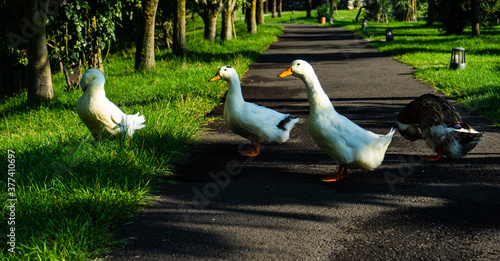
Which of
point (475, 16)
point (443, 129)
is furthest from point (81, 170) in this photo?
point (475, 16)

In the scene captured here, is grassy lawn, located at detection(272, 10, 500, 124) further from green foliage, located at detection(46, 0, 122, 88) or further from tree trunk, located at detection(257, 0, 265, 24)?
tree trunk, located at detection(257, 0, 265, 24)

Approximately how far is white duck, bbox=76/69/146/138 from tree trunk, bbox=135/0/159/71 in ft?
23.3

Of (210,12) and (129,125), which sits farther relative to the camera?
(210,12)

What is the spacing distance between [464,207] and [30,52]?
7.83 meters

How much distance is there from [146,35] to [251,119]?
769 cm

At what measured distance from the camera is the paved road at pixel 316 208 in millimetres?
3553

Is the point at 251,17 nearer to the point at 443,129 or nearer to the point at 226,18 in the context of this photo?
the point at 226,18

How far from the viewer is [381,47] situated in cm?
2016

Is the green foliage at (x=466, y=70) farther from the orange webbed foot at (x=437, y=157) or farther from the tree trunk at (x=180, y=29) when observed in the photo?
the tree trunk at (x=180, y=29)

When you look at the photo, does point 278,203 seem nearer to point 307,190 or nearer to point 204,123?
point 307,190

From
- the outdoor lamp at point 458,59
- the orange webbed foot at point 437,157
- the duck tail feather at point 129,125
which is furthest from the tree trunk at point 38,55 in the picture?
the outdoor lamp at point 458,59

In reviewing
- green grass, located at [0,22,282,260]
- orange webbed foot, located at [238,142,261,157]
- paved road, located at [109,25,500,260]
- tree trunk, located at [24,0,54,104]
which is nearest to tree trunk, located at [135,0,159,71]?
green grass, located at [0,22,282,260]

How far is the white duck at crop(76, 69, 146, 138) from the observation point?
5.48 metres

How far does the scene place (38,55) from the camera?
8828mm
